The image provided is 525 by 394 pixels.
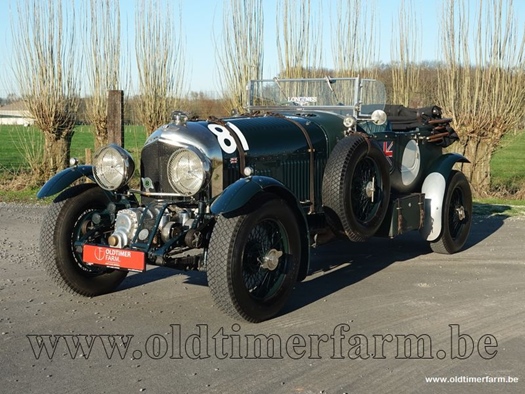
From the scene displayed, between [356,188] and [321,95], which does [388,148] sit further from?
[356,188]

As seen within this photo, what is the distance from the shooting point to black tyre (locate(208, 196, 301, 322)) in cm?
461

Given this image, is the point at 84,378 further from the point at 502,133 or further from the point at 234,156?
the point at 502,133

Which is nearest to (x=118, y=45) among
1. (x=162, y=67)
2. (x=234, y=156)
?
(x=162, y=67)

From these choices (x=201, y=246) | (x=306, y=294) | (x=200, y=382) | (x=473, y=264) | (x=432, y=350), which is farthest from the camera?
(x=473, y=264)

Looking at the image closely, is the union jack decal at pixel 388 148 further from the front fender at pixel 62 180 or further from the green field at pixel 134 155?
the green field at pixel 134 155

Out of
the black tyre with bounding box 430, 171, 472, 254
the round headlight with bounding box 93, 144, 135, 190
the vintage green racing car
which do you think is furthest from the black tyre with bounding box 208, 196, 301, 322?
the black tyre with bounding box 430, 171, 472, 254

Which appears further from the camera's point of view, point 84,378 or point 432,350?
point 432,350

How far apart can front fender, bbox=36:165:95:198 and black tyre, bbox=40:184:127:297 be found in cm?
7

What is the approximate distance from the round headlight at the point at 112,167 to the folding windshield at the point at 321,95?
2026mm

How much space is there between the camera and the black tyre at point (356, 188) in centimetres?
556

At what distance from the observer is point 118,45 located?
13.1 m

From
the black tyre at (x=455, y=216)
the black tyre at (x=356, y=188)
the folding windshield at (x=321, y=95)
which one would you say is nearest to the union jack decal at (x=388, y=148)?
the folding windshield at (x=321, y=95)

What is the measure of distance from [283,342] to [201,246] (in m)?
1.02

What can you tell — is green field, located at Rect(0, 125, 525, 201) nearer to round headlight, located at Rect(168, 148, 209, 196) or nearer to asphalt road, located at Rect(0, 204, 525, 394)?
asphalt road, located at Rect(0, 204, 525, 394)
